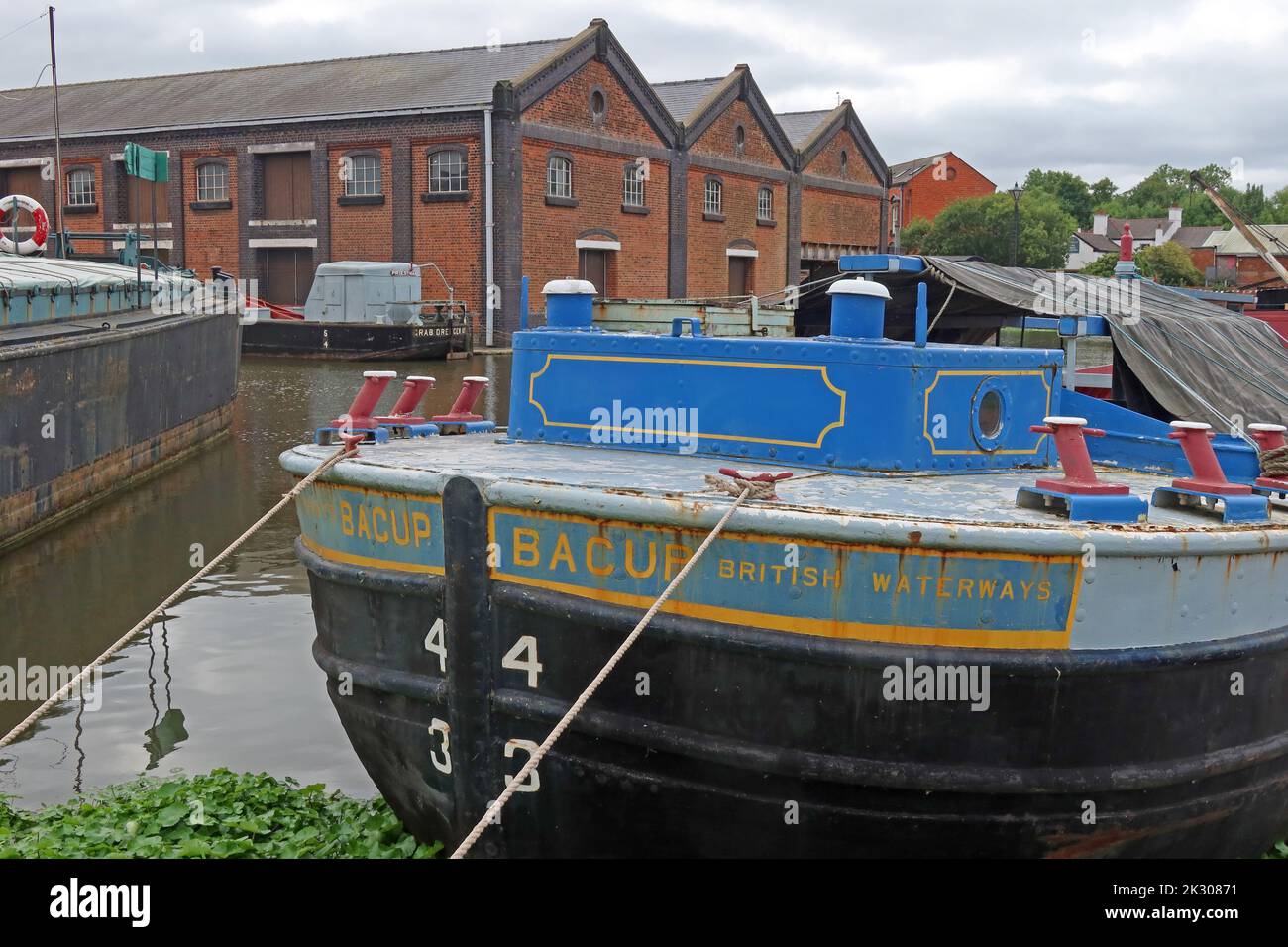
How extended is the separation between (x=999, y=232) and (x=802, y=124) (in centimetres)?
1426

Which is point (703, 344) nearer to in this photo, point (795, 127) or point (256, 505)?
point (256, 505)

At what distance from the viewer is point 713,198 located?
42281 millimetres

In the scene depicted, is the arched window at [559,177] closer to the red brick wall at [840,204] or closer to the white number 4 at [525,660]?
the red brick wall at [840,204]

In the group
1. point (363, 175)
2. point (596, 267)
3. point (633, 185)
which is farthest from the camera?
point (633, 185)

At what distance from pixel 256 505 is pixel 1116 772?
12285mm

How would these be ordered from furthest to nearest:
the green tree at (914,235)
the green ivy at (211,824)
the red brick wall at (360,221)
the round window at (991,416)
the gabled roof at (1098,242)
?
the gabled roof at (1098,242) < the green tree at (914,235) < the red brick wall at (360,221) < the round window at (991,416) < the green ivy at (211,824)

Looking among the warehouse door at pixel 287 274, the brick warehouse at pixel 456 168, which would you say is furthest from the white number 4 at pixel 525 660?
the warehouse door at pixel 287 274

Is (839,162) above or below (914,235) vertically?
above

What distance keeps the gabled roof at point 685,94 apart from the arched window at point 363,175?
32.6 ft

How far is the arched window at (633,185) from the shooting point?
126 feet

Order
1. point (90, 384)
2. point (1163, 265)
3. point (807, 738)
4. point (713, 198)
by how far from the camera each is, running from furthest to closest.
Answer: point (1163, 265) → point (713, 198) → point (90, 384) → point (807, 738)

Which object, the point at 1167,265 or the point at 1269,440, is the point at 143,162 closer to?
the point at 1269,440

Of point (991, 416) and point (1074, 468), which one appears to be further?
point (991, 416)

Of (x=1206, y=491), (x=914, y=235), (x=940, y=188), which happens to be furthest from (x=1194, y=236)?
(x=1206, y=491)
